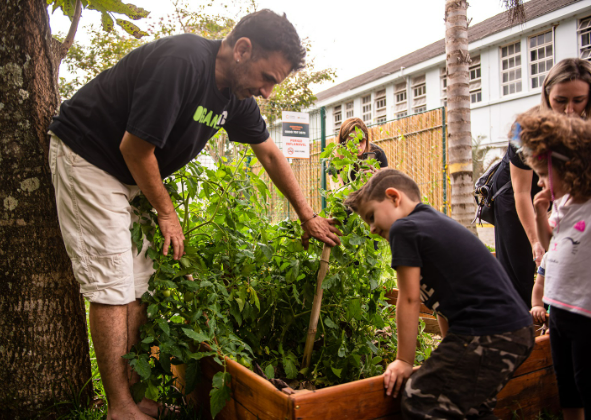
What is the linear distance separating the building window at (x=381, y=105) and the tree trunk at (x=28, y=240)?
23.6 m

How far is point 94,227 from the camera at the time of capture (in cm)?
187

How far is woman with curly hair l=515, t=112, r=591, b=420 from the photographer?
5.28 feet

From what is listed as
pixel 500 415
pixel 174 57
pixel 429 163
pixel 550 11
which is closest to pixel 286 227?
pixel 174 57

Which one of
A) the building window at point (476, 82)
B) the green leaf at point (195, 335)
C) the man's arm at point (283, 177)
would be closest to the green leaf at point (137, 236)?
the green leaf at point (195, 335)

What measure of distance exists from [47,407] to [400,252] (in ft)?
6.03

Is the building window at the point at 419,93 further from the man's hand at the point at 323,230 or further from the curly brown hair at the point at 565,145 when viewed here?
the curly brown hair at the point at 565,145

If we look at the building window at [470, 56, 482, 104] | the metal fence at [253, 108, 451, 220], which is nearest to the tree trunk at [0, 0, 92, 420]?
the metal fence at [253, 108, 451, 220]

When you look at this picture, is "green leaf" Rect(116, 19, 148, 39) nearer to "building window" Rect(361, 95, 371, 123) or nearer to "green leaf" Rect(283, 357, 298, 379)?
"green leaf" Rect(283, 357, 298, 379)

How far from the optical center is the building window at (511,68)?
18.8 m

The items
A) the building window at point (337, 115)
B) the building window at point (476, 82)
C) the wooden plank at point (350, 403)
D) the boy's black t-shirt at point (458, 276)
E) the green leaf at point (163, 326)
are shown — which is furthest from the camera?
the building window at point (337, 115)

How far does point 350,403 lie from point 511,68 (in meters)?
20.8

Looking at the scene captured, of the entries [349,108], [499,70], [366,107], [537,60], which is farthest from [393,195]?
[349,108]

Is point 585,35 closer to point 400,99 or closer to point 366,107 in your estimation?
point 400,99

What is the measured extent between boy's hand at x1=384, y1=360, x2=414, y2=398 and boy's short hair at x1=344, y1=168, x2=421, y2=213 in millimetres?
675
